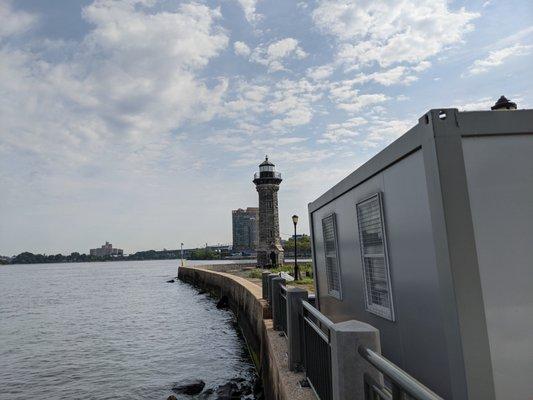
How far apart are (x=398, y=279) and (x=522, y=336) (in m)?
1.34

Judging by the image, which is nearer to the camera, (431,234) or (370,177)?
(431,234)

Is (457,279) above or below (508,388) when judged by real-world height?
above

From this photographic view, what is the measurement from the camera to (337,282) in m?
7.59

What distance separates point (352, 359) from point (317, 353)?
1892 mm

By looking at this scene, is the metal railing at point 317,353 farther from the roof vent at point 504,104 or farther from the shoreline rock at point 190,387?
the shoreline rock at point 190,387

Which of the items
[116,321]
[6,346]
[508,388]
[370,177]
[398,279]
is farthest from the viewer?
[116,321]

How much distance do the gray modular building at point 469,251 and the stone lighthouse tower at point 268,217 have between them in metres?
44.1

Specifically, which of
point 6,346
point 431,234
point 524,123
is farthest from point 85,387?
point 524,123

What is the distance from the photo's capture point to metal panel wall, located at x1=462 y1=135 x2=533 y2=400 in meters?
3.32

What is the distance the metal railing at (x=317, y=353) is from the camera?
4.21 meters

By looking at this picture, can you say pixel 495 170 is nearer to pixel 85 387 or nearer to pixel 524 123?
pixel 524 123

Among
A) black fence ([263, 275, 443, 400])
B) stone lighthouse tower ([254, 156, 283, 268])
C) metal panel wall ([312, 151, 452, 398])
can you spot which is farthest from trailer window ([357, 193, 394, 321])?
stone lighthouse tower ([254, 156, 283, 268])

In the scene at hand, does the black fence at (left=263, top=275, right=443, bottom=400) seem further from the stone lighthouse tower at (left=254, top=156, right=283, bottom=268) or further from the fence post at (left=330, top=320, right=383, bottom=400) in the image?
the stone lighthouse tower at (left=254, top=156, right=283, bottom=268)

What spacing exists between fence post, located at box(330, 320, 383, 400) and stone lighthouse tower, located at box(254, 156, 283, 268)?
148ft
